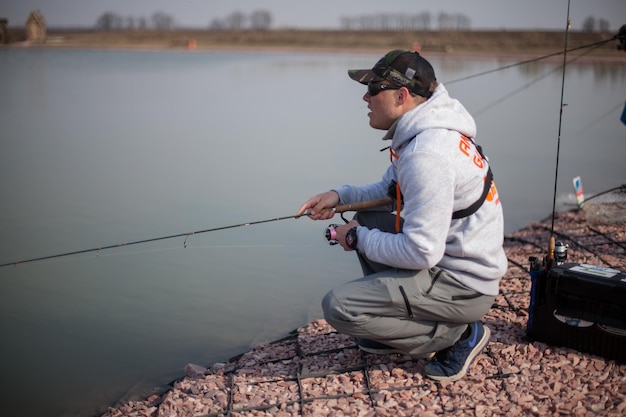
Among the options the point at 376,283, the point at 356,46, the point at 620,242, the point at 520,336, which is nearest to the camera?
the point at 376,283

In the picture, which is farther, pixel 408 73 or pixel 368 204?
pixel 368 204

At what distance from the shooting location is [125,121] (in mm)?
12016

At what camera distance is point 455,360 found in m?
2.87

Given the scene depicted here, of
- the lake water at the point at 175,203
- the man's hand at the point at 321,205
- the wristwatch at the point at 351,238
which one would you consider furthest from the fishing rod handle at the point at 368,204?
the lake water at the point at 175,203

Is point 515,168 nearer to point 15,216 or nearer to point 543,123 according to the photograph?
point 543,123

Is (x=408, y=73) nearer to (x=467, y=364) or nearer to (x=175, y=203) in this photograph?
(x=467, y=364)

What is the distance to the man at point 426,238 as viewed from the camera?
2531 millimetres

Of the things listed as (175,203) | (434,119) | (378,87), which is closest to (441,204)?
(434,119)

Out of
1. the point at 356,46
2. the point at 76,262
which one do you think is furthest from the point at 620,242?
the point at 356,46

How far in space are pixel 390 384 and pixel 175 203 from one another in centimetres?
470

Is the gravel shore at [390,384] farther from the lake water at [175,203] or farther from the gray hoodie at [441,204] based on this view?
the lake water at [175,203]

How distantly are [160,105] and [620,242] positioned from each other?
11.0 meters

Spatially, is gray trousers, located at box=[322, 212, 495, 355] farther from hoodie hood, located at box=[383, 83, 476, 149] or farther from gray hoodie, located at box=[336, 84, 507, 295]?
hoodie hood, located at box=[383, 83, 476, 149]

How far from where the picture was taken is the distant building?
773 inches
